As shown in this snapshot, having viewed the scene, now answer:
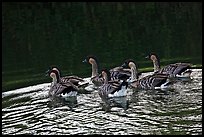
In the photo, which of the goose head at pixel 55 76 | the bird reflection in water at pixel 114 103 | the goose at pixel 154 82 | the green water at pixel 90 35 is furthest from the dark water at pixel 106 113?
the green water at pixel 90 35

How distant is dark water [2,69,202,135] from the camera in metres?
13.1

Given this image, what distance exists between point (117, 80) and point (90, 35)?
1413cm

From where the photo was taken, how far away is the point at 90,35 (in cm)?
3250

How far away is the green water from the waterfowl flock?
1.37 m

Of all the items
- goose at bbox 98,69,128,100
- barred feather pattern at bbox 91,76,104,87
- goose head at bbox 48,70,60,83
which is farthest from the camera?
barred feather pattern at bbox 91,76,104,87

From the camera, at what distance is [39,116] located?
15.1 metres

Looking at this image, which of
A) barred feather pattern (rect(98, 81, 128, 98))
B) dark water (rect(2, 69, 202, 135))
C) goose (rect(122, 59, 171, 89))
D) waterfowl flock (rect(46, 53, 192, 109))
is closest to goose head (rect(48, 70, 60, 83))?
waterfowl flock (rect(46, 53, 192, 109))

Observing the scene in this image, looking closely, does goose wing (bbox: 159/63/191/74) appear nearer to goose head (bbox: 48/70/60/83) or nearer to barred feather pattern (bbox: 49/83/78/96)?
goose head (bbox: 48/70/60/83)

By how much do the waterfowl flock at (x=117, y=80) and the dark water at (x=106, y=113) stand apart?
322 mm

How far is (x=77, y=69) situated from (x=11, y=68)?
118 inches

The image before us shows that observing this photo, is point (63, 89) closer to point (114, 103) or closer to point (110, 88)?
point (110, 88)

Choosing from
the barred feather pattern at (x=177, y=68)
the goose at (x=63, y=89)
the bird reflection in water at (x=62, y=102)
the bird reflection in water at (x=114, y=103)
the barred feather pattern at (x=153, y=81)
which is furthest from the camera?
the barred feather pattern at (x=177, y=68)

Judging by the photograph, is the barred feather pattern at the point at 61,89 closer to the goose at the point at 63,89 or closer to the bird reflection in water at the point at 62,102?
the goose at the point at 63,89

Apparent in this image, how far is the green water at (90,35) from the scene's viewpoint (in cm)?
2377
